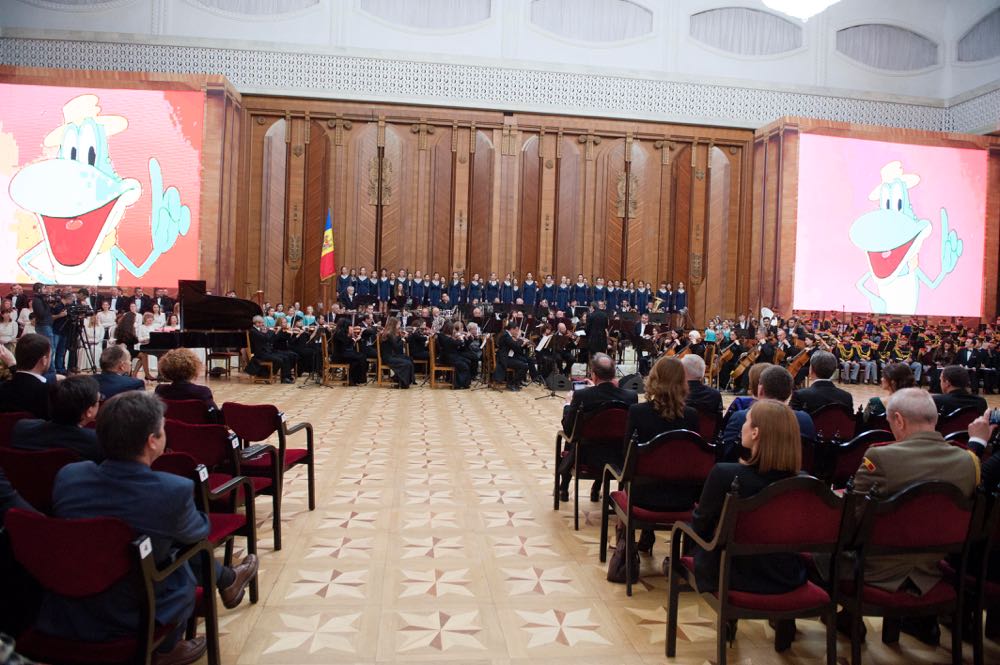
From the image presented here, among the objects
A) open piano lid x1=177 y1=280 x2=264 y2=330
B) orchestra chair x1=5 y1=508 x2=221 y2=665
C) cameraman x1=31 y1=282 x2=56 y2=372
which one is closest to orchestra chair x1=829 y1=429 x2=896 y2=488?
orchestra chair x1=5 y1=508 x2=221 y2=665

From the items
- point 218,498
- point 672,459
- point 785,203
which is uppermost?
point 785,203

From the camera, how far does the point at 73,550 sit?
6.32 ft

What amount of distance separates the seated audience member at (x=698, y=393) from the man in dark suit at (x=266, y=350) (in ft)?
29.2

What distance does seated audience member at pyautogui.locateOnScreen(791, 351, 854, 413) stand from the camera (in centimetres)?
469

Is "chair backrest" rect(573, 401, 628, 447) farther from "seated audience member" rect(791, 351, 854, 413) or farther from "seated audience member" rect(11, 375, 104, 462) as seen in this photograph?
"seated audience member" rect(11, 375, 104, 462)

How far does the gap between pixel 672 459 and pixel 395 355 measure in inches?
357

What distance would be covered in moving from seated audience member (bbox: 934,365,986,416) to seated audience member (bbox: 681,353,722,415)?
5.08ft

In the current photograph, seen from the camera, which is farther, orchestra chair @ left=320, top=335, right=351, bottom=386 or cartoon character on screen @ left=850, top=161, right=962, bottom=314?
cartoon character on screen @ left=850, top=161, right=962, bottom=314

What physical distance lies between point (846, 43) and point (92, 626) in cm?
2279

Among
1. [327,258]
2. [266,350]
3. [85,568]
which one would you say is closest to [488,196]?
[327,258]

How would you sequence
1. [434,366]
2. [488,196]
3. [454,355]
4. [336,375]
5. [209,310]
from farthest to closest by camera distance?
[488,196] → [336,375] → [454,355] → [434,366] → [209,310]

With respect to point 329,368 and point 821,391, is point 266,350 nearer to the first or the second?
point 329,368

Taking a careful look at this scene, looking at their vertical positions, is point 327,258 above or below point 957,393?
above

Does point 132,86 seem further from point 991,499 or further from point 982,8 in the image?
point 982,8
